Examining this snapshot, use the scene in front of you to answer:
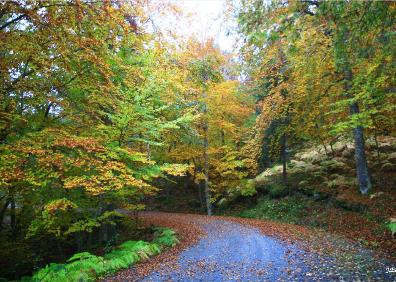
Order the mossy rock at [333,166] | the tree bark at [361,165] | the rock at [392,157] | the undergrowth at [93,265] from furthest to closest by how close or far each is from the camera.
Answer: the mossy rock at [333,166]
the rock at [392,157]
the tree bark at [361,165]
the undergrowth at [93,265]

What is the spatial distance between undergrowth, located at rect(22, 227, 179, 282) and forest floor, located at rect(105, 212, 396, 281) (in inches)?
16.7

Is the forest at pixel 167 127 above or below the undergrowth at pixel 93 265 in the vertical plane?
above

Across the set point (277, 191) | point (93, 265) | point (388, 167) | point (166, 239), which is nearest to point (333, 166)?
point (388, 167)

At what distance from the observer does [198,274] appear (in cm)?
830

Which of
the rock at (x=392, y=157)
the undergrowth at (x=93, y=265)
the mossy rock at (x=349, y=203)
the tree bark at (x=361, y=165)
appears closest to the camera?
the undergrowth at (x=93, y=265)

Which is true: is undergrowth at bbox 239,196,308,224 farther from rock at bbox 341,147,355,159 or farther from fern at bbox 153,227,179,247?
fern at bbox 153,227,179,247

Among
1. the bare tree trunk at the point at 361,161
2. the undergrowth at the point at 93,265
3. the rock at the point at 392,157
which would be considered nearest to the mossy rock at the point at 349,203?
the bare tree trunk at the point at 361,161

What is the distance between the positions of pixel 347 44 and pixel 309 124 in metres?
11.6

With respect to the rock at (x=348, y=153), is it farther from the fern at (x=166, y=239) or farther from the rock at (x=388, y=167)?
the fern at (x=166, y=239)

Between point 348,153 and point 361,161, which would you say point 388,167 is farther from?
point 348,153

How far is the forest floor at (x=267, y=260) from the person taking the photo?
24.5 feet

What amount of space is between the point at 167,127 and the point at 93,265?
5.86 metres

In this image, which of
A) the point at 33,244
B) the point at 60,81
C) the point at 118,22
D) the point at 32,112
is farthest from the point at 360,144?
the point at 33,244

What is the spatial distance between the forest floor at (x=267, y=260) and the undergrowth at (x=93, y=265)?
43 cm
